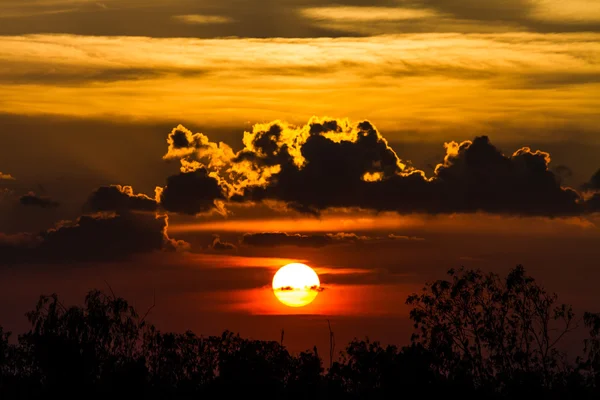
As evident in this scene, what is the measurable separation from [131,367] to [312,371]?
13293 millimetres

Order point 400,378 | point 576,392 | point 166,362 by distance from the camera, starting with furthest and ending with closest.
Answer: point 166,362 → point 400,378 → point 576,392

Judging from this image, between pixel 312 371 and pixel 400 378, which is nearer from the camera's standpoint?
pixel 400 378

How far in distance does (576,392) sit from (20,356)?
33.6 m

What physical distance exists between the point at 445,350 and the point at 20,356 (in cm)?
2620

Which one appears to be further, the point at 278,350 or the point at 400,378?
the point at 278,350

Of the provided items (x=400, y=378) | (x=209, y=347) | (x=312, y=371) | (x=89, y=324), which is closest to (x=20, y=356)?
(x=89, y=324)

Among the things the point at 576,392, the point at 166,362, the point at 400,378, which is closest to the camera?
the point at 576,392

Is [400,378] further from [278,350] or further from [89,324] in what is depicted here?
[89,324]

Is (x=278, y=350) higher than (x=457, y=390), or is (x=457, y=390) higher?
(x=278, y=350)

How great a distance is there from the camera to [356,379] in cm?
7381

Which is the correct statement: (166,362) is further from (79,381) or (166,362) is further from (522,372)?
(522,372)

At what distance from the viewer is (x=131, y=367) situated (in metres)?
68.4

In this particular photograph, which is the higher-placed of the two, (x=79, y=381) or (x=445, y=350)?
(x=445, y=350)

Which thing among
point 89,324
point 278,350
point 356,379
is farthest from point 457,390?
point 89,324
